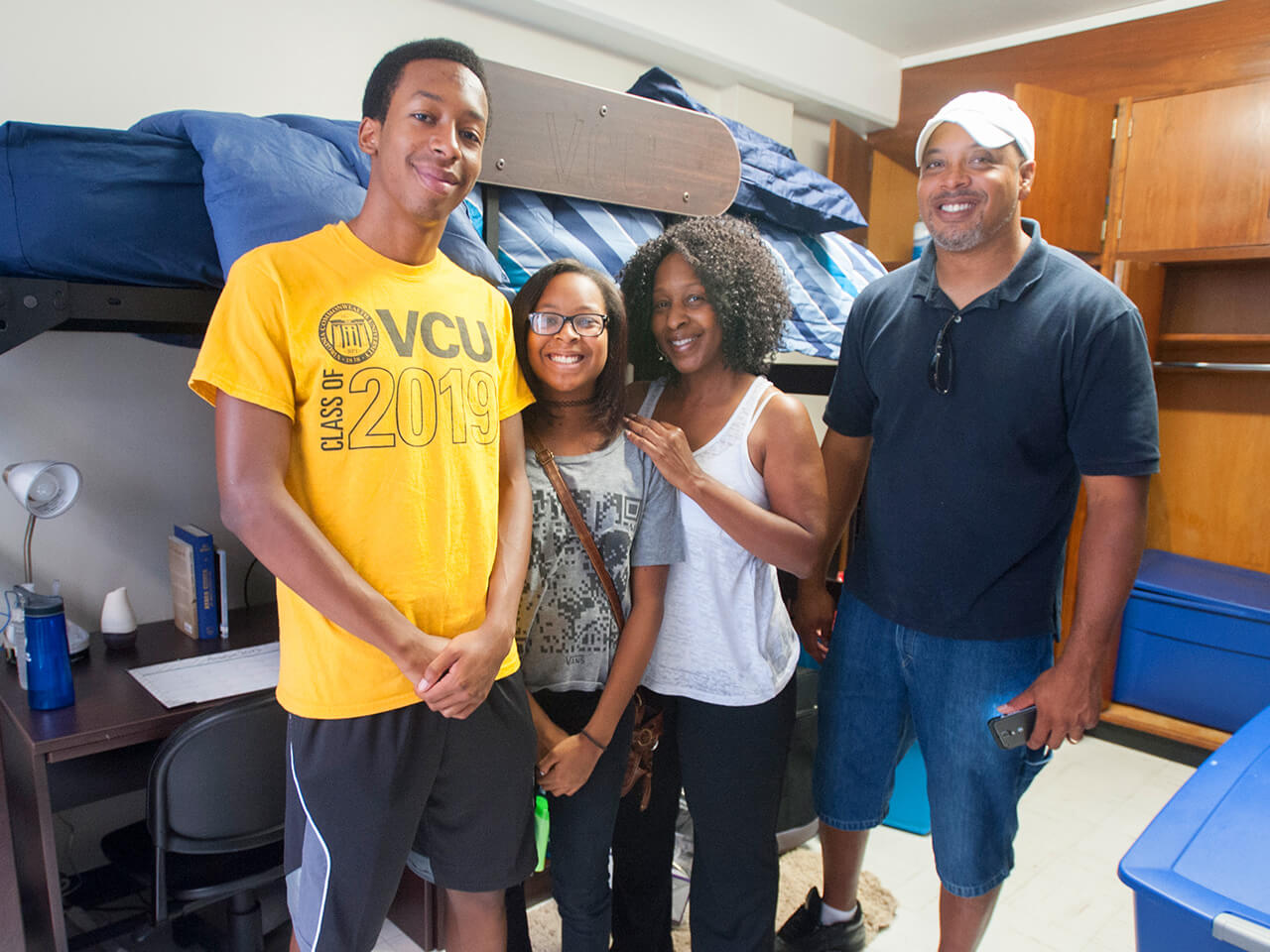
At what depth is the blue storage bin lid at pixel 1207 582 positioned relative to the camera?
2801 mm

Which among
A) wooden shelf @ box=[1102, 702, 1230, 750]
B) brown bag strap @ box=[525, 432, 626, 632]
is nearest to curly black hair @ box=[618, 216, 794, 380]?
brown bag strap @ box=[525, 432, 626, 632]

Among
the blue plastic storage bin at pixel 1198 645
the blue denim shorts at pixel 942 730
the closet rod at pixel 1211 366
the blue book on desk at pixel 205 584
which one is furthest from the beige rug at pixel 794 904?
the closet rod at pixel 1211 366

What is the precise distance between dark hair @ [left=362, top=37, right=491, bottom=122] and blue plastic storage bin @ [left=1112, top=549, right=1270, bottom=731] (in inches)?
112

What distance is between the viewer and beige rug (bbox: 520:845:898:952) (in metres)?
1.92

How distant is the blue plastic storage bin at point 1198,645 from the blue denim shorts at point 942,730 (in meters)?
1.78

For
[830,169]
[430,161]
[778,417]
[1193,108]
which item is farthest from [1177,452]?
[430,161]

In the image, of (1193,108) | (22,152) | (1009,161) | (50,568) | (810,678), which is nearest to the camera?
(22,152)

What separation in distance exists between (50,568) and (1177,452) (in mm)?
3824

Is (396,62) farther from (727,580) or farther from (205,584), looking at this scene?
(205,584)

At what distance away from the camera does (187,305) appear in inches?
58.0

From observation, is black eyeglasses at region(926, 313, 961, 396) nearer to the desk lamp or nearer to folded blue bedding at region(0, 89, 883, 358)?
folded blue bedding at region(0, 89, 883, 358)

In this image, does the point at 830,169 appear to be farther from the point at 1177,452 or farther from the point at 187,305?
→ the point at 187,305

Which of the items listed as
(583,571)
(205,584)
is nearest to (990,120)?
(583,571)

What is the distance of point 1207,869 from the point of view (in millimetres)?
1058
